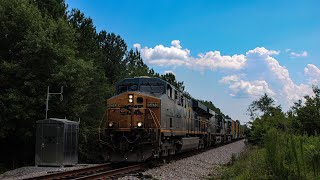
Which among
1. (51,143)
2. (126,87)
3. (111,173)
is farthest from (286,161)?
(51,143)

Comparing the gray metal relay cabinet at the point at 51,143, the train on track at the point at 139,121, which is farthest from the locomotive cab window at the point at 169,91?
the gray metal relay cabinet at the point at 51,143

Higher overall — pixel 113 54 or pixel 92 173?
pixel 113 54

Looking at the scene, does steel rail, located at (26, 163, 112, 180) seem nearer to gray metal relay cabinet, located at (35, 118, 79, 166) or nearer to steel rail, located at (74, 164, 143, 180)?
steel rail, located at (74, 164, 143, 180)

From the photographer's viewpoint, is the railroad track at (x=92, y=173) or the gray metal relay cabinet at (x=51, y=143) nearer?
the railroad track at (x=92, y=173)

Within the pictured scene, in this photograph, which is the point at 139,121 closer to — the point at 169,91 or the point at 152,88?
the point at 152,88

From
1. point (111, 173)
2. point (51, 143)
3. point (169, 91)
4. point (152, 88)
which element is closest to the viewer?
point (111, 173)

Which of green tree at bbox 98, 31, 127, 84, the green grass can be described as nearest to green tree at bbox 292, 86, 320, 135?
the green grass

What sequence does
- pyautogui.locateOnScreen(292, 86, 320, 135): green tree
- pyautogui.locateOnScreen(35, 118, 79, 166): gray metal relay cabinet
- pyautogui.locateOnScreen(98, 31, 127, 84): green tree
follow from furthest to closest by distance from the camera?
pyautogui.locateOnScreen(98, 31, 127, 84): green tree
pyautogui.locateOnScreen(292, 86, 320, 135): green tree
pyautogui.locateOnScreen(35, 118, 79, 166): gray metal relay cabinet

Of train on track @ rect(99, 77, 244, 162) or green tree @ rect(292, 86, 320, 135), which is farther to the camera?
green tree @ rect(292, 86, 320, 135)

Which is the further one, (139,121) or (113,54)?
(113,54)

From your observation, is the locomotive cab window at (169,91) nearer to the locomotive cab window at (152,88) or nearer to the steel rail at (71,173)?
the locomotive cab window at (152,88)

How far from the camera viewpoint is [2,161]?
2700 centimetres

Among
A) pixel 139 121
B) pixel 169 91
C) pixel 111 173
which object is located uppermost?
pixel 169 91

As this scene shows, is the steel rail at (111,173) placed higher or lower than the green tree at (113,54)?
lower
